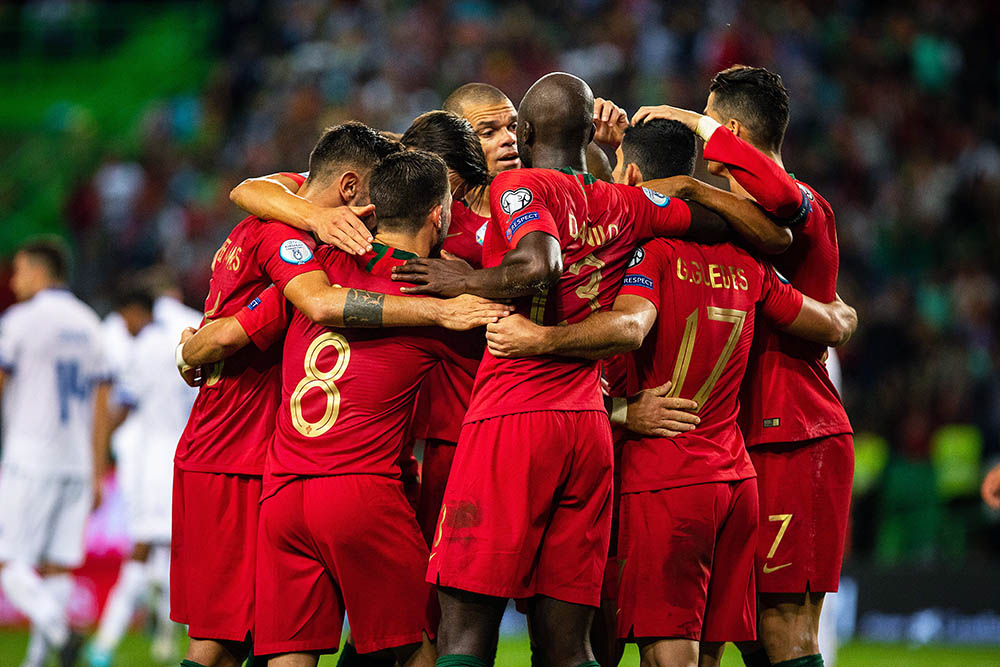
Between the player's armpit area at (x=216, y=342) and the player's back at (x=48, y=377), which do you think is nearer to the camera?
the player's armpit area at (x=216, y=342)

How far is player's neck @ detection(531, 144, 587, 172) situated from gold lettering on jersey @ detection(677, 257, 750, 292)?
63cm

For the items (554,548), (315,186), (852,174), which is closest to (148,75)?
(852,174)

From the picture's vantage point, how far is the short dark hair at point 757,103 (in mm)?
5480

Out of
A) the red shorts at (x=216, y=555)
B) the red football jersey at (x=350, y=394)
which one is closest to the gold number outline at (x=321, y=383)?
the red football jersey at (x=350, y=394)

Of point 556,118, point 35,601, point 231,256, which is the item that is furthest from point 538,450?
point 35,601

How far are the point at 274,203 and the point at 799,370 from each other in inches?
96.5

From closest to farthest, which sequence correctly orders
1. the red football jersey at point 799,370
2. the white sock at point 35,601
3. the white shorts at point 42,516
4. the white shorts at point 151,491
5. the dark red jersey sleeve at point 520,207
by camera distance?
the dark red jersey sleeve at point 520,207
the red football jersey at point 799,370
the white sock at point 35,601
the white shorts at point 42,516
the white shorts at point 151,491

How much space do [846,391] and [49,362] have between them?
8820 mm

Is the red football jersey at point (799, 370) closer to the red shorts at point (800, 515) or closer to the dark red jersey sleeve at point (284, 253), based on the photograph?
the red shorts at point (800, 515)

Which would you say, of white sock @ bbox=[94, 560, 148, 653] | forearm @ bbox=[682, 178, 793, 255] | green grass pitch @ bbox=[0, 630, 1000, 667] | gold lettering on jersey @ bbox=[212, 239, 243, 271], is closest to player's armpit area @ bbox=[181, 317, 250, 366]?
gold lettering on jersey @ bbox=[212, 239, 243, 271]

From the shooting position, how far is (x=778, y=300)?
17.3ft

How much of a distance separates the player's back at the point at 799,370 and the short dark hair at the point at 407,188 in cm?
167

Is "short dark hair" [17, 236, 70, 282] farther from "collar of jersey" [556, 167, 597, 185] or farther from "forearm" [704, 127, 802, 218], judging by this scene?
"forearm" [704, 127, 802, 218]

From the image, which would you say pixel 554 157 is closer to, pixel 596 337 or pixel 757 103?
pixel 596 337
